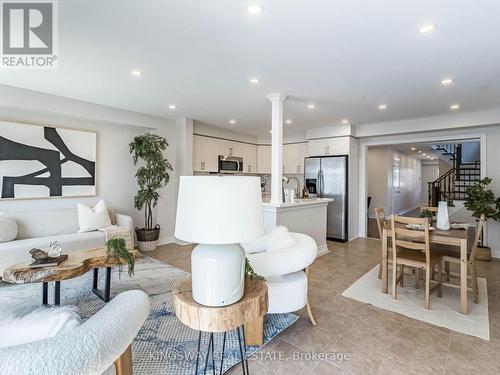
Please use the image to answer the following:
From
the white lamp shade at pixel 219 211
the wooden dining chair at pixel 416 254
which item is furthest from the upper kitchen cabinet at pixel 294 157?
the white lamp shade at pixel 219 211

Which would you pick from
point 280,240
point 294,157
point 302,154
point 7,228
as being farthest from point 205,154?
point 280,240

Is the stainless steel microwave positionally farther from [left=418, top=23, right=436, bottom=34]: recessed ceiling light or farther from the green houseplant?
[left=418, top=23, right=436, bottom=34]: recessed ceiling light

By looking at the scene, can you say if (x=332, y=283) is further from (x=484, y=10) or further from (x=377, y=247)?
(x=484, y=10)

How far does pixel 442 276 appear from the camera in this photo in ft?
10.7

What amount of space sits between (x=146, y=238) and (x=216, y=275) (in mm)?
3991

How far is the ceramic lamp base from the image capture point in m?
1.26

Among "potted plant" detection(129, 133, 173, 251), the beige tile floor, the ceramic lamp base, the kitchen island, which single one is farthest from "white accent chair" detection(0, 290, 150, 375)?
"potted plant" detection(129, 133, 173, 251)

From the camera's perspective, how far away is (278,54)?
2527 millimetres

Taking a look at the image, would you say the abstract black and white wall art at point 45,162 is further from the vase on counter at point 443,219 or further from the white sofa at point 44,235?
the vase on counter at point 443,219

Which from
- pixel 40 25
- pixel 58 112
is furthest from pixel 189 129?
pixel 40 25

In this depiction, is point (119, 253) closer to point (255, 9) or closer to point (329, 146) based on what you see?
point (255, 9)

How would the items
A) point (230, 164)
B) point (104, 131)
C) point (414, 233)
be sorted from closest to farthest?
point (414, 233) < point (104, 131) < point (230, 164)

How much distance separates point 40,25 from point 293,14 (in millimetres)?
1995

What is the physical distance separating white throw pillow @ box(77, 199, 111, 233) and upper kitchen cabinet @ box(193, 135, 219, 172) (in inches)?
78.2
